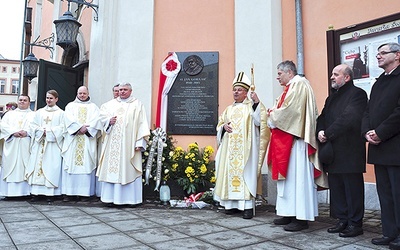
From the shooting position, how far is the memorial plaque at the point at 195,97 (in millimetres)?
6421

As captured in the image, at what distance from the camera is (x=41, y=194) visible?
5.87 metres

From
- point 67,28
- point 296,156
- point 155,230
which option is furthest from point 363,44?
point 67,28

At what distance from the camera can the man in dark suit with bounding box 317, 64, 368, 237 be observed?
3.64 meters

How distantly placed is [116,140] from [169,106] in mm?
1353

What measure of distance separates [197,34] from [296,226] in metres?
4.19

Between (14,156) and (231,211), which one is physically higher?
(14,156)

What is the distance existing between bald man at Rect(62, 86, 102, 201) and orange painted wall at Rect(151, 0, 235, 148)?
3.96ft

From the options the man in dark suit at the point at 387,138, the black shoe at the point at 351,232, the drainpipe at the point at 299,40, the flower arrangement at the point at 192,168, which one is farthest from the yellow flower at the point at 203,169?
the man in dark suit at the point at 387,138

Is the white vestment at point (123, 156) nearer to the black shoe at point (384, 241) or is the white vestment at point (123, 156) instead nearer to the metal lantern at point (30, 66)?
the black shoe at point (384, 241)

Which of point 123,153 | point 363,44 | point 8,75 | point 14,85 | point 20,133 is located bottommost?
point 123,153

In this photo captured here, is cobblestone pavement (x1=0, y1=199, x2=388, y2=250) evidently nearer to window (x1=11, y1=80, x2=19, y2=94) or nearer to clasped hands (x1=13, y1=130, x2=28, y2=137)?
clasped hands (x1=13, y1=130, x2=28, y2=137)

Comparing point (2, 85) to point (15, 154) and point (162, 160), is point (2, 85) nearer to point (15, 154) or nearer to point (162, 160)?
point (15, 154)

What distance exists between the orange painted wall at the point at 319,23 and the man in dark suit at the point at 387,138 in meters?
2.00

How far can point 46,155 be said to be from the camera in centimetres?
596
